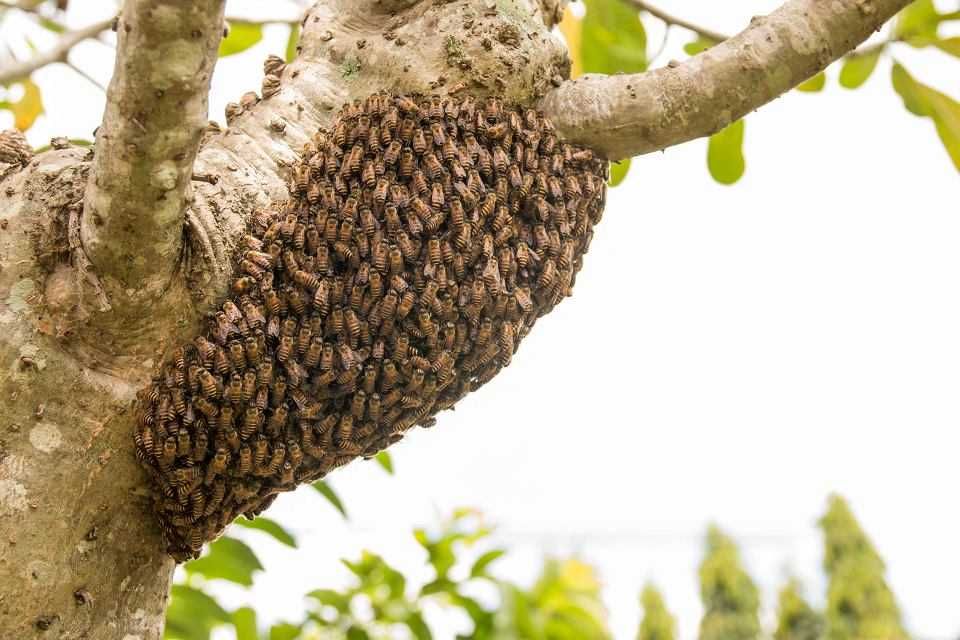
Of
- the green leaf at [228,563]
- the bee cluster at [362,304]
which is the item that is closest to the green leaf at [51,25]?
the green leaf at [228,563]

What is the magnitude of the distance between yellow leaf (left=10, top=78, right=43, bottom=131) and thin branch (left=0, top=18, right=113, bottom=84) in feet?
1.35

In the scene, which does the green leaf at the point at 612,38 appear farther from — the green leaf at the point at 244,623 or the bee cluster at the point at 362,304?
the green leaf at the point at 244,623

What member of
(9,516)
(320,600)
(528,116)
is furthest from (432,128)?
(320,600)

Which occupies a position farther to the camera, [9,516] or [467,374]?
[467,374]

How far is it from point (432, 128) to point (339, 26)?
486 mm

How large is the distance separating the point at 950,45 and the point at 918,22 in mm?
130

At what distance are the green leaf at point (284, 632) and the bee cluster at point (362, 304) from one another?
136 centimetres

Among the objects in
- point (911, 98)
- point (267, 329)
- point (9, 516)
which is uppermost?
point (911, 98)

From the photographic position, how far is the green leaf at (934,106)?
10.1ft

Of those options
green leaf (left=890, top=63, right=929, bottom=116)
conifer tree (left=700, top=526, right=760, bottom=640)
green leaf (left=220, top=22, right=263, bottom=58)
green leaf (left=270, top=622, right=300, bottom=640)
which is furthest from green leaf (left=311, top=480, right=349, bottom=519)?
conifer tree (left=700, top=526, right=760, bottom=640)

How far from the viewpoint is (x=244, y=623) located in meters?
3.18

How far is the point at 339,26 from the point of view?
2475mm

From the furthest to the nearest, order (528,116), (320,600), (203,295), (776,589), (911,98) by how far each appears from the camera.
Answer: (776,589), (320,600), (911,98), (528,116), (203,295)

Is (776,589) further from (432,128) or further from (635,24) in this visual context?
(432,128)
